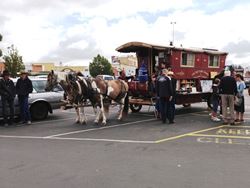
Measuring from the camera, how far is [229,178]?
241 inches

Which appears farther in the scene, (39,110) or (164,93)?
(39,110)

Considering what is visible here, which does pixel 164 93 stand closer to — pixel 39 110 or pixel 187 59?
pixel 187 59

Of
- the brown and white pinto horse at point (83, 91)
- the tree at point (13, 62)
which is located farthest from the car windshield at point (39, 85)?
the tree at point (13, 62)

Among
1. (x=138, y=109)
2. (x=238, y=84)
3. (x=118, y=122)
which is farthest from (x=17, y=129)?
(x=238, y=84)

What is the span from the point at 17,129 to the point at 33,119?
220 centimetres

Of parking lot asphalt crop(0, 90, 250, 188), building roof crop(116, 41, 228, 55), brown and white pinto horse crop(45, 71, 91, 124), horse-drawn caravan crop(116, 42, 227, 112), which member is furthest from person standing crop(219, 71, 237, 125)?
brown and white pinto horse crop(45, 71, 91, 124)

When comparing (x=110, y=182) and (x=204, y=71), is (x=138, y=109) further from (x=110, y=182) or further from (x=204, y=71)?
(x=110, y=182)

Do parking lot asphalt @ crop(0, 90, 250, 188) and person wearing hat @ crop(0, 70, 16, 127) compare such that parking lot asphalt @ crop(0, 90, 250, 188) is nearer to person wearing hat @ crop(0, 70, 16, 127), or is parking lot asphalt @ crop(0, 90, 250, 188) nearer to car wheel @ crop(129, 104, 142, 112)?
person wearing hat @ crop(0, 70, 16, 127)

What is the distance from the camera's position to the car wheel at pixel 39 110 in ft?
46.4

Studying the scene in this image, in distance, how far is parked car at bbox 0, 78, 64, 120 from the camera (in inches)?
555

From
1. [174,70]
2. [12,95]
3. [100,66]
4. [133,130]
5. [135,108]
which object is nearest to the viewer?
[133,130]

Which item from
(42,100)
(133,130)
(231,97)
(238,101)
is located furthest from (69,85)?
(238,101)

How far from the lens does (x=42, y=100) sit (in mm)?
14164

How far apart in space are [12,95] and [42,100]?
148 centimetres
